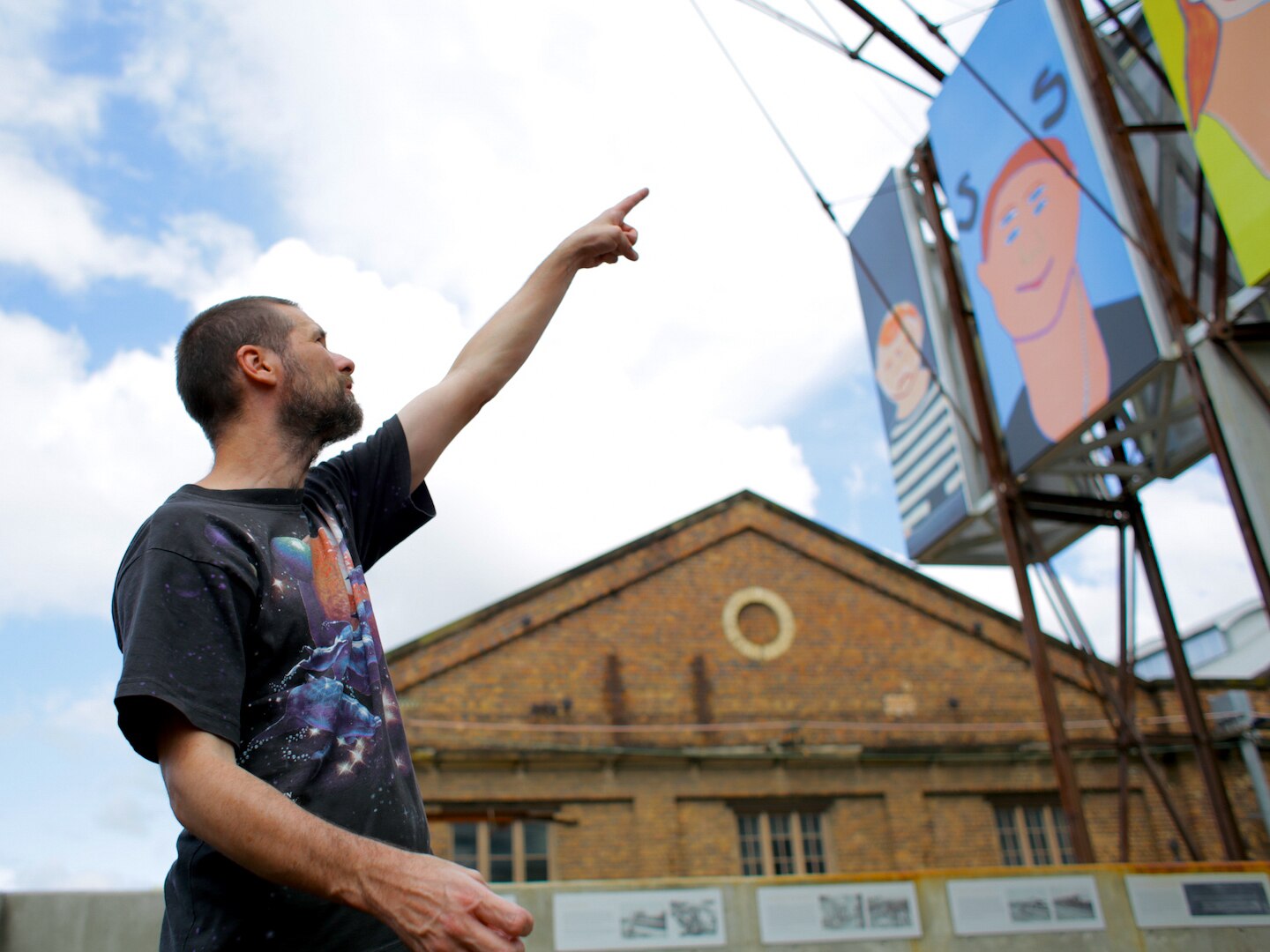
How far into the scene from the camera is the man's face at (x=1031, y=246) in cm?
1013

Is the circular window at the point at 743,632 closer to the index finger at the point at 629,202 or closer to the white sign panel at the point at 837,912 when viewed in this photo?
the white sign panel at the point at 837,912

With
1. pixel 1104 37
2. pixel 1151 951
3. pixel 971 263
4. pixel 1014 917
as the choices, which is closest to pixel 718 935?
pixel 1014 917

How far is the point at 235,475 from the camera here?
5.42 ft

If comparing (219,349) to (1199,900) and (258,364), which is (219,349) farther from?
(1199,900)

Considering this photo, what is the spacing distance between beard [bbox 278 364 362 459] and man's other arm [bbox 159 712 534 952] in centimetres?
63

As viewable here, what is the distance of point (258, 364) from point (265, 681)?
594mm

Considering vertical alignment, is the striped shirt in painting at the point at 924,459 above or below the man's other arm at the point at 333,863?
above

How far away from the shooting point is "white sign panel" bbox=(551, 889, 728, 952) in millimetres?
7191

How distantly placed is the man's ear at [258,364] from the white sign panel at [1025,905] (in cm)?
723

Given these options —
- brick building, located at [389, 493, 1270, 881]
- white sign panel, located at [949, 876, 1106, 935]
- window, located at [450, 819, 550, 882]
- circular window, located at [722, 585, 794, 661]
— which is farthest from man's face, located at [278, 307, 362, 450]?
circular window, located at [722, 585, 794, 661]

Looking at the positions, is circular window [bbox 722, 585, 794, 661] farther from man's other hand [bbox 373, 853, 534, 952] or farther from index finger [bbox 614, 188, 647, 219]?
man's other hand [bbox 373, 853, 534, 952]

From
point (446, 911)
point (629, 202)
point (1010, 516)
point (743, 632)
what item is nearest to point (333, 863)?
point (446, 911)

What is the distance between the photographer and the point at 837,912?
743cm

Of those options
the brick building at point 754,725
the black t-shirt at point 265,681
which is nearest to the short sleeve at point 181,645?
the black t-shirt at point 265,681
